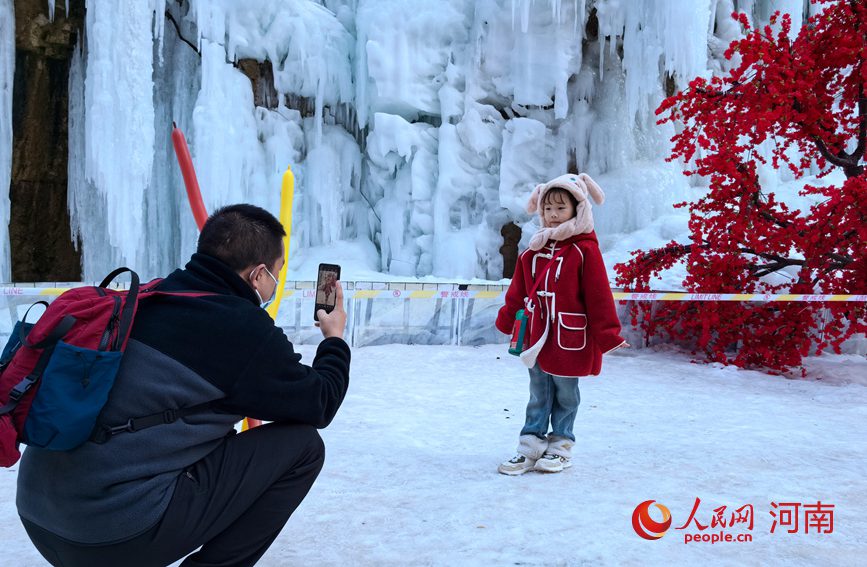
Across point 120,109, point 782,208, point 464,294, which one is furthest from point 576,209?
point 120,109

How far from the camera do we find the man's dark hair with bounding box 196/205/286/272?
163 cm

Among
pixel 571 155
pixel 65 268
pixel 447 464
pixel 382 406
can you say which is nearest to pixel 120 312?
pixel 447 464

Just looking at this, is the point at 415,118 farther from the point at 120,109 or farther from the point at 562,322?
the point at 562,322

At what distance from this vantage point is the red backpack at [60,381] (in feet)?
4.22

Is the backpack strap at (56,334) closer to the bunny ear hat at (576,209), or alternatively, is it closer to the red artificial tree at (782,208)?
the bunny ear hat at (576,209)

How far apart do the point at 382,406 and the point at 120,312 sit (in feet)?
9.94

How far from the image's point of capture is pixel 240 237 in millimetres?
1634

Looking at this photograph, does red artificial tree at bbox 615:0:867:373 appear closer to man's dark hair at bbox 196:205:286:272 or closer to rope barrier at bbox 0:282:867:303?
rope barrier at bbox 0:282:867:303

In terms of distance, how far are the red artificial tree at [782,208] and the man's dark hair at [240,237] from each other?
490cm

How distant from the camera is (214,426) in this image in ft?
4.88

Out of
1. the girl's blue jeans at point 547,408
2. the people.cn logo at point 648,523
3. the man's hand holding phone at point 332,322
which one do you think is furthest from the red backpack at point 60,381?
the girl's blue jeans at point 547,408

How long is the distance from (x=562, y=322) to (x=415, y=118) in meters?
9.42

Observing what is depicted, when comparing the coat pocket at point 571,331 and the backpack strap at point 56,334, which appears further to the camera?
the coat pocket at point 571,331

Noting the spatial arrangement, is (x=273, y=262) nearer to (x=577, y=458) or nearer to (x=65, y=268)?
(x=577, y=458)
